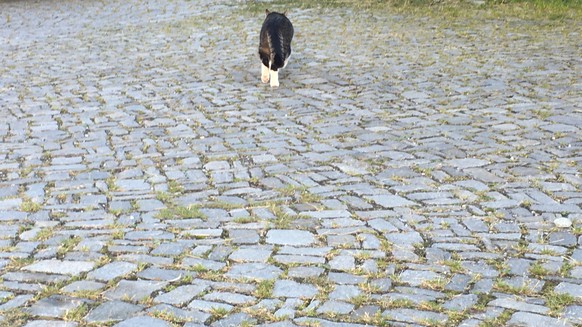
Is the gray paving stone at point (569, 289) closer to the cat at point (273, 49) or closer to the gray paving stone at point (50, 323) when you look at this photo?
the gray paving stone at point (50, 323)

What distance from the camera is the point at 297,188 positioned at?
18.8 ft

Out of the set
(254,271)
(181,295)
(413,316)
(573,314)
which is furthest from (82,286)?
(573,314)

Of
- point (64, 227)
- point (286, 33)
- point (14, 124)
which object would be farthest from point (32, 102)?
point (64, 227)

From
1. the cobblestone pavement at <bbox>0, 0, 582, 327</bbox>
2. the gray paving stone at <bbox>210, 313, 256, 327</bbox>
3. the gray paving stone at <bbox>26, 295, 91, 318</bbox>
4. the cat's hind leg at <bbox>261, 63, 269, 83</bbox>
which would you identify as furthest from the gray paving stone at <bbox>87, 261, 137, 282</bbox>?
the cat's hind leg at <bbox>261, 63, 269, 83</bbox>

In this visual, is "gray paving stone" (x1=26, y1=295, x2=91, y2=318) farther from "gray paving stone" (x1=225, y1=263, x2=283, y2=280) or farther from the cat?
the cat

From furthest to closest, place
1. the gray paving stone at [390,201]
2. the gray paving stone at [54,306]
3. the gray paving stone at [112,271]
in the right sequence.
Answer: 1. the gray paving stone at [390,201]
2. the gray paving stone at [112,271]
3. the gray paving stone at [54,306]

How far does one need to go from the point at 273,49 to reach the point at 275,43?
125 mm

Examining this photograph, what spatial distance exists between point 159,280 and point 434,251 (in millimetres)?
1482

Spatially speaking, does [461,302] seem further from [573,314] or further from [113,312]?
[113,312]

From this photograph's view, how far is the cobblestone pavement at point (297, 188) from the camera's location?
157 inches

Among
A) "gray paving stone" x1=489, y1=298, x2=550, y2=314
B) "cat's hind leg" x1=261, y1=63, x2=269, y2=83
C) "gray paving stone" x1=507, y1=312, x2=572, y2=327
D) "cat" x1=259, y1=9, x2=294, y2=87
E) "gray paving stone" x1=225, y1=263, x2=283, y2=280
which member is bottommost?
"cat's hind leg" x1=261, y1=63, x2=269, y2=83

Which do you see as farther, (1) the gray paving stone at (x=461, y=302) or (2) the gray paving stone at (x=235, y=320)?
(1) the gray paving stone at (x=461, y=302)

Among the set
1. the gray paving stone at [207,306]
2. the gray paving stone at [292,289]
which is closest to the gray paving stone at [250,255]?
the gray paving stone at [292,289]

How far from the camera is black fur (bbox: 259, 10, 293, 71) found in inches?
364
